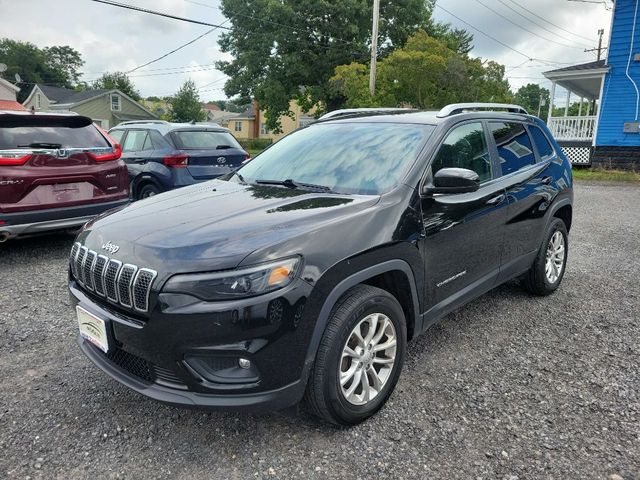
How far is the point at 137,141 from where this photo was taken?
804 cm

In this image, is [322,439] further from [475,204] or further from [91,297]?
[475,204]

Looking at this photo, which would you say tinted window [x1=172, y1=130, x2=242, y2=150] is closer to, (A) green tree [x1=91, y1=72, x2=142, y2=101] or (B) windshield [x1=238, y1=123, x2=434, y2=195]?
(B) windshield [x1=238, y1=123, x2=434, y2=195]

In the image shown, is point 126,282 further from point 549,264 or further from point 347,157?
point 549,264

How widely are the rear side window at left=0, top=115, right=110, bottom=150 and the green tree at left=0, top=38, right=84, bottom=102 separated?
71.7 m

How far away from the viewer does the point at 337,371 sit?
237 centimetres

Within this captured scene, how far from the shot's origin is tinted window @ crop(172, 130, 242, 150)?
24.7 feet

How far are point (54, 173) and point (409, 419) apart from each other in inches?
181

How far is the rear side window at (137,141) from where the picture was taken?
308 inches

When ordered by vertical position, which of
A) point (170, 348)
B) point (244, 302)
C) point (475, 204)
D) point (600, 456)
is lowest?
point (600, 456)

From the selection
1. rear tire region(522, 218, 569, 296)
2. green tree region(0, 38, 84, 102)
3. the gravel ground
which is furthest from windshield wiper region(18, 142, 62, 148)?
green tree region(0, 38, 84, 102)

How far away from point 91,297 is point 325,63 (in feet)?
103

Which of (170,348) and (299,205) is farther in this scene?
(299,205)

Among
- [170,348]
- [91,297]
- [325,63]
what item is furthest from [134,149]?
[325,63]

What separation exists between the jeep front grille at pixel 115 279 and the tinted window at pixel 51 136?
3266mm
